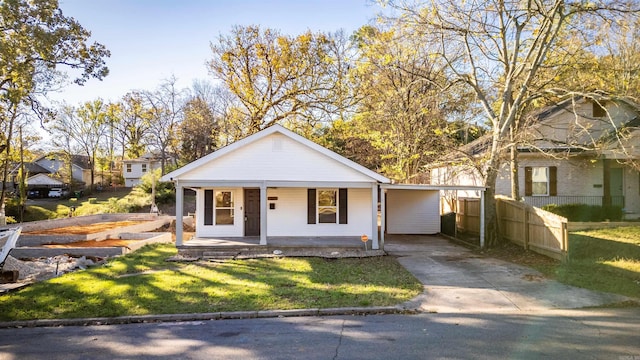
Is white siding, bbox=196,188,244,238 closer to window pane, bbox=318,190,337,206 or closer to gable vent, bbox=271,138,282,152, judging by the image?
gable vent, bbox=271,138,282,152

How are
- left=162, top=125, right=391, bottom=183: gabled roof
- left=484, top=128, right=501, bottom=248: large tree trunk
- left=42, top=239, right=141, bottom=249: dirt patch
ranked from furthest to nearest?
left=42, top=239, right=141, bottom=249: dirt patch, left=484, top=128, right=501, bottom=248: large tree trunk, left=162, top=125, right=391, bottom=183: gabled roof

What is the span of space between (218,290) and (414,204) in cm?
1352

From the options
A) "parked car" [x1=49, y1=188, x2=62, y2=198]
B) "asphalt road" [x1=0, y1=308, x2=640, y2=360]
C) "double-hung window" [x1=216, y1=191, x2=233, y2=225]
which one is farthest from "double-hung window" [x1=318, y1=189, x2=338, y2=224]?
→ "parked car" [x1=49, y1=188, x2=62, y2=198]

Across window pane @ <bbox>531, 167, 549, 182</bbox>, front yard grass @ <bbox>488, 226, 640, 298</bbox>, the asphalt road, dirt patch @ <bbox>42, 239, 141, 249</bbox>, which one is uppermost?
window pane @ <bbox>531, 167, 549, 182</bbox>

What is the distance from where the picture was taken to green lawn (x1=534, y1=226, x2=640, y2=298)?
9820 mm

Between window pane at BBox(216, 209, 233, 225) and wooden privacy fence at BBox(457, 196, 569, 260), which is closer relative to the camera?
wooden privacy fence at BBox(457, 196, 569, 260)

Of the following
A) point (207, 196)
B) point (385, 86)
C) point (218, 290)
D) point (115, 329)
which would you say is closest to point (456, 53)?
point (385, 86)

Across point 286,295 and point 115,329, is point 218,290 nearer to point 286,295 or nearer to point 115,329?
point 286,295

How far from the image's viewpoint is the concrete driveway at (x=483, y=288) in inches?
334

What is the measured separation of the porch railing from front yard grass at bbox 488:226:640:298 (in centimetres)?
442

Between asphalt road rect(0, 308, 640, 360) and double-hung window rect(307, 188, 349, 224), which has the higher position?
double-hung window rect(307, 188, 349, 224)

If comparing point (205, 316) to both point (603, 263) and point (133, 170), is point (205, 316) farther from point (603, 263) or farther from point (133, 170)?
point (133, 170)

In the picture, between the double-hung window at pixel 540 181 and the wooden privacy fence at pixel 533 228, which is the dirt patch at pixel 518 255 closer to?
the wooden privacy fence at pixel 533 228

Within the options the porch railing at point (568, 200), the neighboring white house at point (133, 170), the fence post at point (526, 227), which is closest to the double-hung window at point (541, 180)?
the porch railing at point (568, 200)
